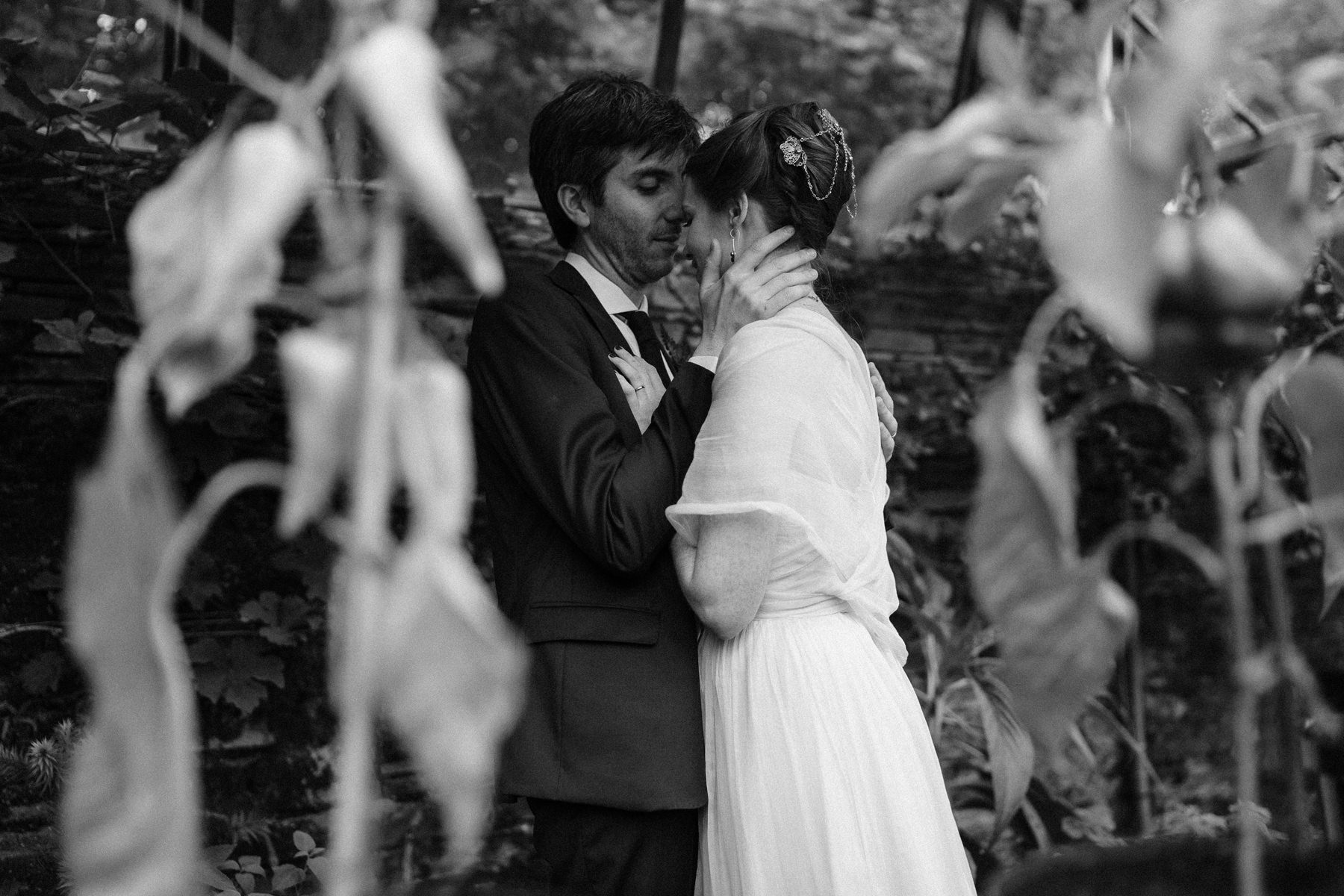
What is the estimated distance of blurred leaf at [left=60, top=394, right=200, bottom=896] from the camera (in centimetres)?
69

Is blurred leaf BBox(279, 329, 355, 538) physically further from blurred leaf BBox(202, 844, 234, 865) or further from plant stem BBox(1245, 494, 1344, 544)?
blurred leaf BBox(202, 844, 234, 865)

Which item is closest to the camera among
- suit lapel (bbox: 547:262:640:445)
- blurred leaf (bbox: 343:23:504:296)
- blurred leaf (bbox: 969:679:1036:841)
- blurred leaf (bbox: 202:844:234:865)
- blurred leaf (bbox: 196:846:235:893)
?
blurred leaf (bbox: 343:23:504:296)

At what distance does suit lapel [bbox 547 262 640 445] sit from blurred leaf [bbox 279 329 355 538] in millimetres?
1399

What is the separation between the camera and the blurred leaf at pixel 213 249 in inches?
27.1

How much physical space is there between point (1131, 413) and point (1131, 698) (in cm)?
86

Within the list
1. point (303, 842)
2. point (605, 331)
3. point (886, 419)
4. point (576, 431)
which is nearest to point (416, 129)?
point (576, 431)

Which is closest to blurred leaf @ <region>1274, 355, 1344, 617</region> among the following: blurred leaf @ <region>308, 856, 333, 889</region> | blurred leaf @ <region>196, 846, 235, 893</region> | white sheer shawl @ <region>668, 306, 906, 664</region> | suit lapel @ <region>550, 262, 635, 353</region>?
white sheer shawl @ <region>668, 306, 906, 664</region>

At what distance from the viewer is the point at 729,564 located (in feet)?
6.44

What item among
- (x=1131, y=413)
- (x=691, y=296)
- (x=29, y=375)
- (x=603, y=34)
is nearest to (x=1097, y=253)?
(x=29, y=375)

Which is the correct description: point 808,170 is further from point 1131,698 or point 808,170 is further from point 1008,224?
point 1131,698

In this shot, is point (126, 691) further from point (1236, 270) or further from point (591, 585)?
point (591, 585)

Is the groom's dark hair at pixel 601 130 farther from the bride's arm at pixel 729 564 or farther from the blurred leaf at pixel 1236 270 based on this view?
the blurred leaf at pixel 1236 270

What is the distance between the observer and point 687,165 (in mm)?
2271

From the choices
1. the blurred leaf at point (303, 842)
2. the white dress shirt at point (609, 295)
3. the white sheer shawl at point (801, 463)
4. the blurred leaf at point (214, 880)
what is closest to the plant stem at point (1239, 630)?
the white sheer shawl at point (801, 463)
